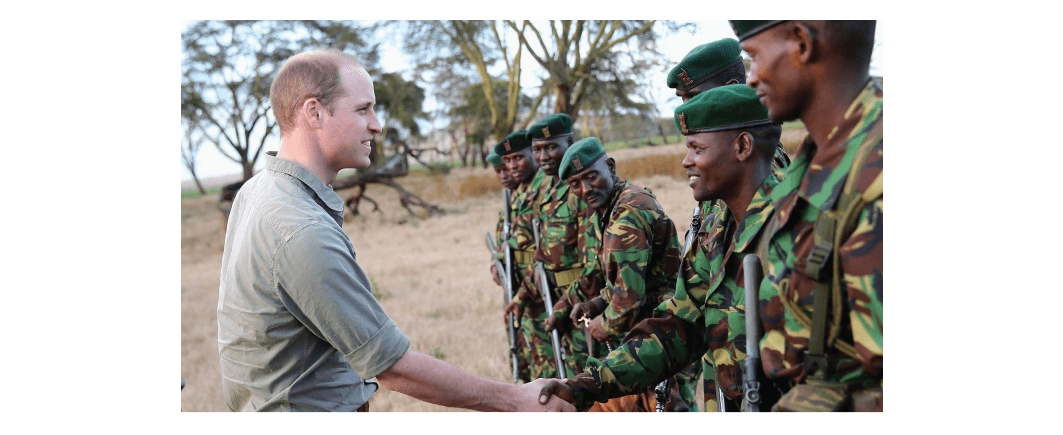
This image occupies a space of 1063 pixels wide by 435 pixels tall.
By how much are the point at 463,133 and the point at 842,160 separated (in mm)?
21944

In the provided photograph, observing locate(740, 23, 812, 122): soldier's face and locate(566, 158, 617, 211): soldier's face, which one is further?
locate(566, 158, 617, 211): soldier's face

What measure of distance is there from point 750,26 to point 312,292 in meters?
1.48

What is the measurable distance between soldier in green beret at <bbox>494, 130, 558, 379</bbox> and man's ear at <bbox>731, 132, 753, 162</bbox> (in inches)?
140

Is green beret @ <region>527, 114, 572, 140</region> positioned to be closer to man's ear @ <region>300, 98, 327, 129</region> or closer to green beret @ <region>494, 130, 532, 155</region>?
green beret @ <region>494, 130, 532, 155</region>

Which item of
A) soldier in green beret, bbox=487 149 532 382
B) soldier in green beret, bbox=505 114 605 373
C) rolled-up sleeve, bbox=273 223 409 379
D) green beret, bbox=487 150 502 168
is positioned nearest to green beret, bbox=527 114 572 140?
soldier in green beret, bbox=505 114 605 373

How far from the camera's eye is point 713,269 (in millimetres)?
2145

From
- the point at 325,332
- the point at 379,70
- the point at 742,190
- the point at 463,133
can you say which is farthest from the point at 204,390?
the point at 463,133

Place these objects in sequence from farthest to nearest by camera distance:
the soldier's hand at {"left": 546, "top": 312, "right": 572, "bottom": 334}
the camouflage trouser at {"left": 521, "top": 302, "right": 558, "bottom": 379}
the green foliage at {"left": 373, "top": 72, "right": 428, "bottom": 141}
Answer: the green foliage at {"left": 373, "top": 72, "right": 428, "bottom": 141} → the camouflage trouser at {"left": 521, "top": 302, "right": 558, "bottom": 379} → the soldier's hand at {"left": 546, "top": 312, "right": 572, "bottom": 334}

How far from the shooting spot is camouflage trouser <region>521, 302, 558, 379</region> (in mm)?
5551

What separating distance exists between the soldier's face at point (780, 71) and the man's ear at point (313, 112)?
1456mm

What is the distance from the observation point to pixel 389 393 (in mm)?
5945

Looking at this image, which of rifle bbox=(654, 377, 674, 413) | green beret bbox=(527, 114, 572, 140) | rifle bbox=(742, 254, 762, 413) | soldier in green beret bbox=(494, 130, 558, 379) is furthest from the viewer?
soldier in green beret bbox=(494, 130, 558, 379)

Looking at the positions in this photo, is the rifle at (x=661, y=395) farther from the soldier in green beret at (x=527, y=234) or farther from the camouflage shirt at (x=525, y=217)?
the camouflage shirt at (x=525, y=217)

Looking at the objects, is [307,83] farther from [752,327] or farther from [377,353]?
[752,327]
